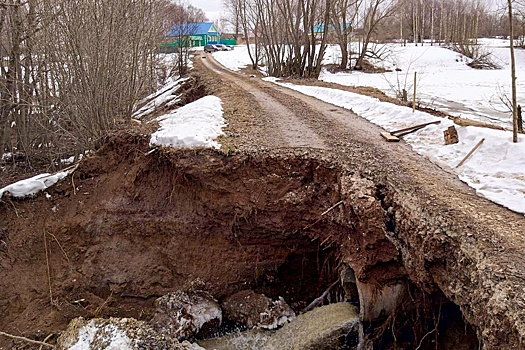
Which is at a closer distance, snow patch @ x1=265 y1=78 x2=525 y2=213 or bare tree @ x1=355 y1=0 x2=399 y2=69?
snow patch @ x1=265 y1=78 x2=525 y2=213

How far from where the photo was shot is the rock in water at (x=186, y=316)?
7391mm

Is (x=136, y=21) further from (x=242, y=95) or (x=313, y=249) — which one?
(x=313, y=249)

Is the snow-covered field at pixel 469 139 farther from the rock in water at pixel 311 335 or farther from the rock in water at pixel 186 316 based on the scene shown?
the rock in water at pixel 186 316

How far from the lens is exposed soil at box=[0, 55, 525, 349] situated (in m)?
5.71

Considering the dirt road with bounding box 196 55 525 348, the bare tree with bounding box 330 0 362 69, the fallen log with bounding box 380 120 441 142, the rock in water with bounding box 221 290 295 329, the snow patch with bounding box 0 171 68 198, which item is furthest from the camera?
the bare tree with bounding box 330 0 362 69

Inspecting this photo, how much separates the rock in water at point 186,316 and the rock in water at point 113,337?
1347mm

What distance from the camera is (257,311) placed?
7656 millimetres

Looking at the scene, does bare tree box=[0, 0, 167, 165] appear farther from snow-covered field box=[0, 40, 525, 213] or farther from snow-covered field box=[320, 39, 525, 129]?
snow-covered field box=[320, 39, 525, 129]

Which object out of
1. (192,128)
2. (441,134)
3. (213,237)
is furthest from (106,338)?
(441,134)

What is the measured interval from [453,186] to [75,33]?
10240mm

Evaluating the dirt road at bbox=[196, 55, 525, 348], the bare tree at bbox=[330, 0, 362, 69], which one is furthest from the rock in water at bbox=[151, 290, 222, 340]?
the bare tree at bbox=[330, 0, 362, 69]

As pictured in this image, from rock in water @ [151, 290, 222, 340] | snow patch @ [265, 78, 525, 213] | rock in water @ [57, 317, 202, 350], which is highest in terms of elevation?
snow patch @ [265, 78, 525, 213]

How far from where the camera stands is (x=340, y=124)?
411 inches

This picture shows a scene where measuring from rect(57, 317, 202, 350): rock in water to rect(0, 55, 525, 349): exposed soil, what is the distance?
6.87 feet
